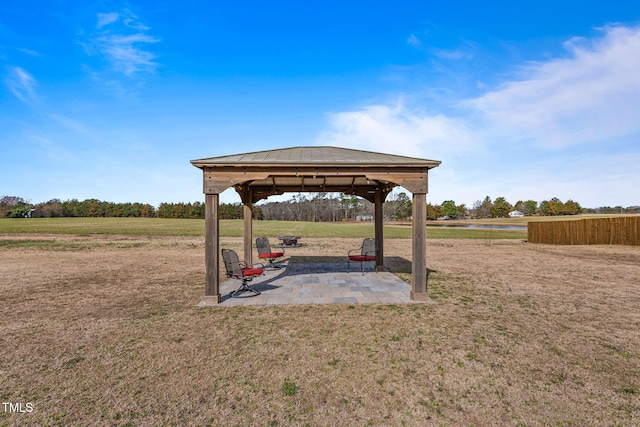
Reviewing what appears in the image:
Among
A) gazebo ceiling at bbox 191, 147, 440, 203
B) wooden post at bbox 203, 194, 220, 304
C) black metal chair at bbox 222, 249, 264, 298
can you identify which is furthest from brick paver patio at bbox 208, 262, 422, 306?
gazebo ceiling at bbox 191, 147, 440, 203

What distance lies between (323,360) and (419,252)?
3722 millimetres

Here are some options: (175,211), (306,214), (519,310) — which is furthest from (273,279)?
(306,214)

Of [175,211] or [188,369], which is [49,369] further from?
[175,211]

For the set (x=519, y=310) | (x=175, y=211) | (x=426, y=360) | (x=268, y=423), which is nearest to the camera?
(x=268, y=423)

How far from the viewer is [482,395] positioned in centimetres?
329

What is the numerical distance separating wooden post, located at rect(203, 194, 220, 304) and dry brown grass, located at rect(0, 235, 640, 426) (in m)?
0.51

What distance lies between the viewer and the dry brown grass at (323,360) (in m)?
3.00

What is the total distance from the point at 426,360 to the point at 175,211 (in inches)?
3512

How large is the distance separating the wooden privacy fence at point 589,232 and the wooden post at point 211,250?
24.3 m

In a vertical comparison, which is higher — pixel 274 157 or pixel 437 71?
pixel 437 71

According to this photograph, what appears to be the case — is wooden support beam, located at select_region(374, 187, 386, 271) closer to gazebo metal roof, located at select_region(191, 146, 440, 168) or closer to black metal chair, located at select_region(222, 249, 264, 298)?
gazebo metal roof, located at select_region(191, 146, 440, 168)

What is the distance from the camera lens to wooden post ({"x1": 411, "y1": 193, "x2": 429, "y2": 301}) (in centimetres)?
678

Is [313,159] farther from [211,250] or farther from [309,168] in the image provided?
[211,250]

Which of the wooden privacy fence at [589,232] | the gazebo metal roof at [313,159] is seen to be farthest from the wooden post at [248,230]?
the wooden privacy fence at [589,232]
